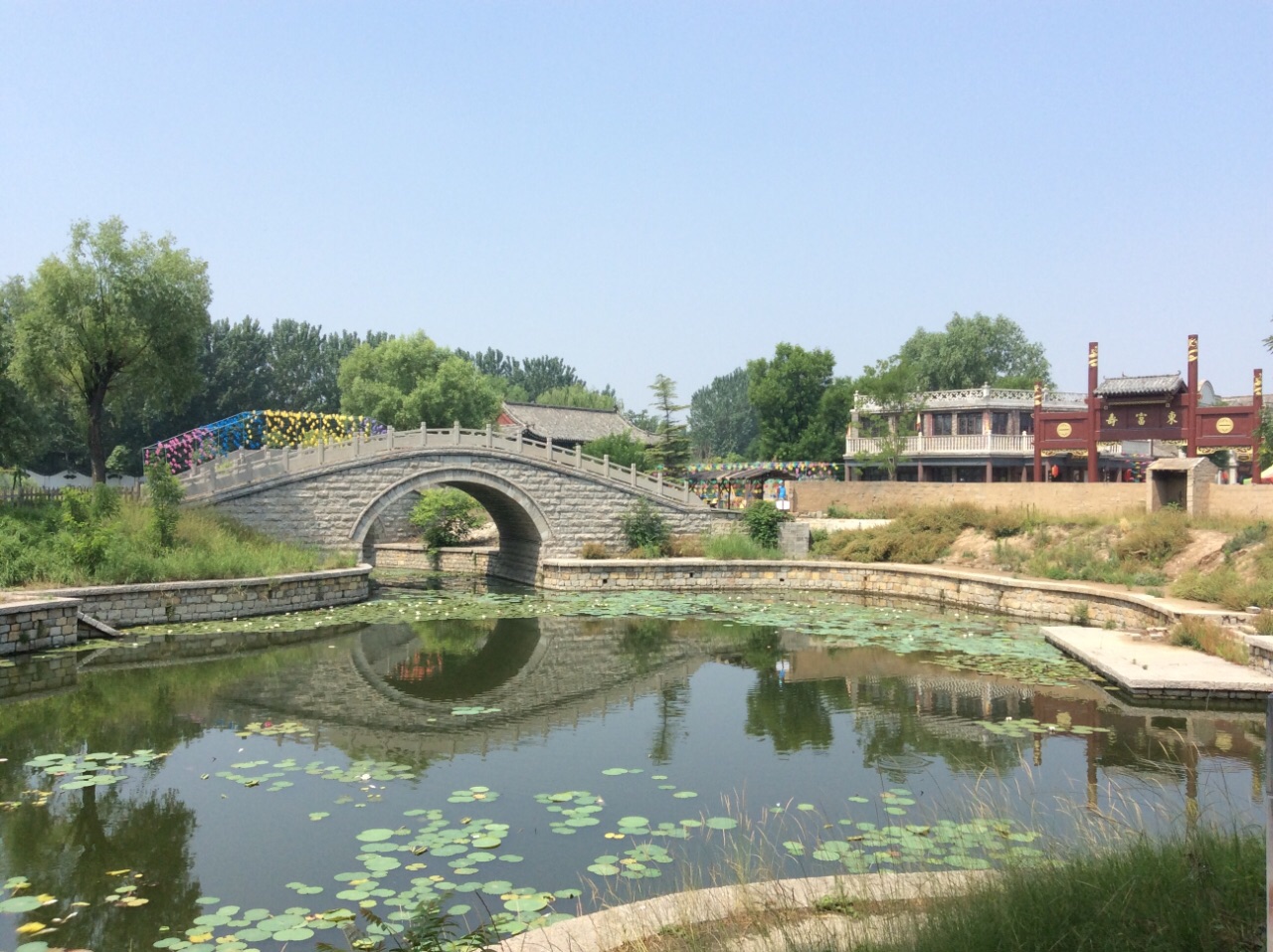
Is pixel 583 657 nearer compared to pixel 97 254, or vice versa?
pixel 583 657

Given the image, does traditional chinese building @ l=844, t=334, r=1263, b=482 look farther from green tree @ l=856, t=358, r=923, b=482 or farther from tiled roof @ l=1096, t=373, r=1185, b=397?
tiled roof @ l=1096, t=373, r=1185, b=397

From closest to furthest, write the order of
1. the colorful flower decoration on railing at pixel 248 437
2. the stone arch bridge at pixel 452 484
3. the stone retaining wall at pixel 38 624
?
the stone retaining wall at pixel 38 624 < the stone arch bridge at pixel 452 484 < the colorful flower decoration on railing at pixel 248 437

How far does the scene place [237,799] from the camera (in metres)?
8.76

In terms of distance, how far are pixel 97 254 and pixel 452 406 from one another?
22.5 metres

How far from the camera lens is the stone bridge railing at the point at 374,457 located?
72.9 ft

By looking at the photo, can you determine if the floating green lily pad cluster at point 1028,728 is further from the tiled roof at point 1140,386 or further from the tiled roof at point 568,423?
the tiled roof at point 568,423

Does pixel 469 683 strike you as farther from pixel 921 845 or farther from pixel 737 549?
pixel 737 549

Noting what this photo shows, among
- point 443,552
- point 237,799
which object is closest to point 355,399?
point 443,552

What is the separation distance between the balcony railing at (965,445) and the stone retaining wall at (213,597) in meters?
24.7

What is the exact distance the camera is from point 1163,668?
12.6 meters

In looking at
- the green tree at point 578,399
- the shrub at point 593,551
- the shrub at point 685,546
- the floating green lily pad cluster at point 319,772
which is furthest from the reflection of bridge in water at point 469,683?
the green tree at point 578,399

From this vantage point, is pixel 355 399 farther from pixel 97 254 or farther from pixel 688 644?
pixel 688 644

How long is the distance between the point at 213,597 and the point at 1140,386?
2456 centimetres

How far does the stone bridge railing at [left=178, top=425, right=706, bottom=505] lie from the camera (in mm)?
22234
